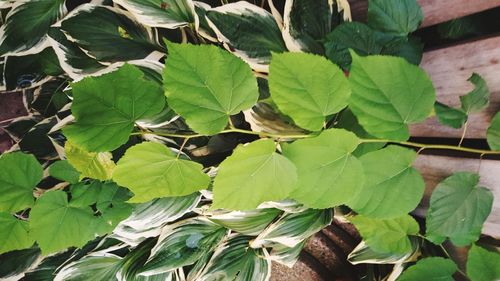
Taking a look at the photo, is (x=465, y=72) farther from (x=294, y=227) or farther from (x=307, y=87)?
(x=294, y=227)

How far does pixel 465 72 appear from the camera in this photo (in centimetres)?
83

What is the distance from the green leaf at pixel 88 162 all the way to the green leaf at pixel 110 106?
0.73ft

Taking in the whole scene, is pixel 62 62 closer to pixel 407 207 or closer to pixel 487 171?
pixel 407 207

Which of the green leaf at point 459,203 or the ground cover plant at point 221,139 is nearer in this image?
the ground cover plant at point 221,139

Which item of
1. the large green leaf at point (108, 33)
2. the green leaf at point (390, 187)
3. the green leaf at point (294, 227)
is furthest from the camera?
the green leaf at point (294, 227)

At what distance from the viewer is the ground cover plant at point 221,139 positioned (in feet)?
2.01

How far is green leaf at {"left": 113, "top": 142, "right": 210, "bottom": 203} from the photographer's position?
648 mm

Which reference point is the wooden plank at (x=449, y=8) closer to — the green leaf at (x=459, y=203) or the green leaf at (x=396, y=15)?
the green leaf at (x=396, y=15)

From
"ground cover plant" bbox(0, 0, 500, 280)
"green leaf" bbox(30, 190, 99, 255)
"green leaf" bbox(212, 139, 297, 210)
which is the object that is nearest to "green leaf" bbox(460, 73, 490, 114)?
"ground cover plant" bbox(0, 0, 500, 280)

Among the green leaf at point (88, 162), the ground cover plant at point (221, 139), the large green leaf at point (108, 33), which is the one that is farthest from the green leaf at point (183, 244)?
the large green leaf at point (108, 33)

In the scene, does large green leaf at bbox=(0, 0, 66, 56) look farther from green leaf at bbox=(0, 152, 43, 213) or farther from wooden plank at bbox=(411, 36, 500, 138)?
wooden plank at bbox=(411, 36, 500, 138)

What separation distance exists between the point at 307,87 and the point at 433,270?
0.66 meters

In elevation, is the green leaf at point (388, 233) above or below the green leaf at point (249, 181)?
below

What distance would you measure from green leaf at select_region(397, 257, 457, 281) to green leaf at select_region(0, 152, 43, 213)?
92 centimetres
